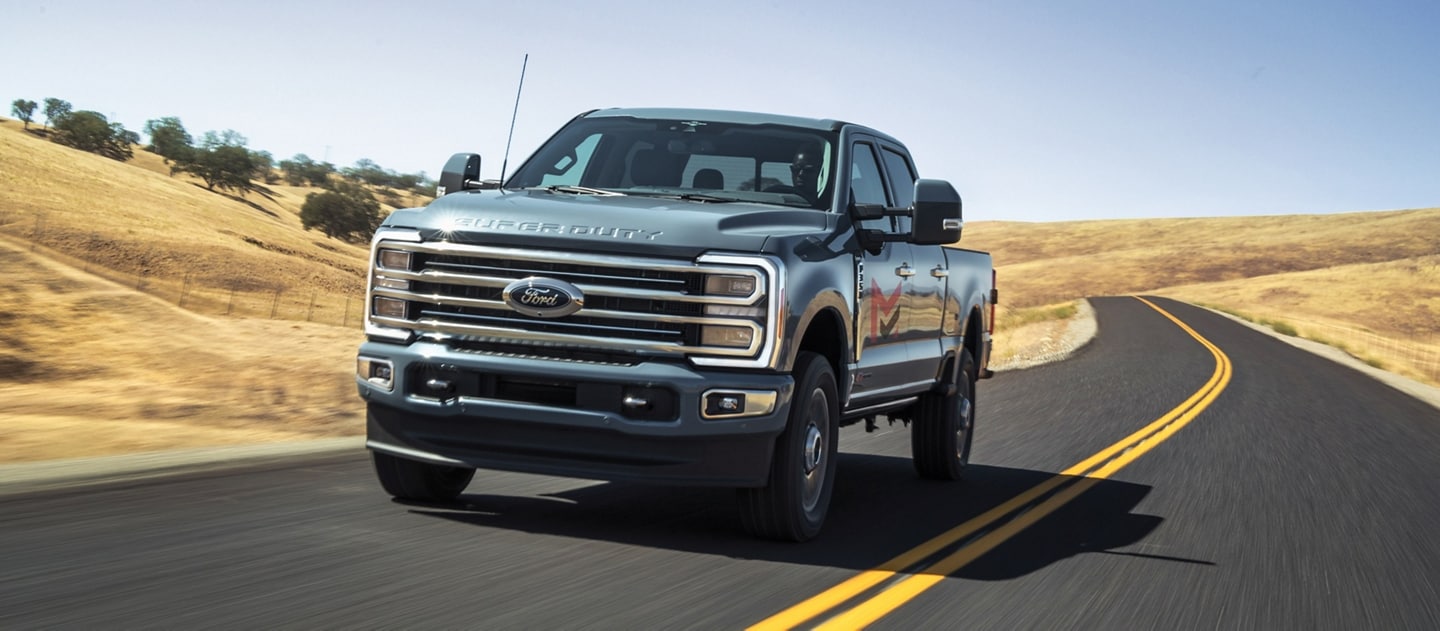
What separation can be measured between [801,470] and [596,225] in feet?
4.85

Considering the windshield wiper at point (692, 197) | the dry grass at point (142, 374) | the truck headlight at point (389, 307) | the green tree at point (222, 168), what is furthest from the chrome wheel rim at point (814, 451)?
the green tree at point (222, 168)

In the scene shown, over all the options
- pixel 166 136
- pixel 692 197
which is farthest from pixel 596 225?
pixel 166 136

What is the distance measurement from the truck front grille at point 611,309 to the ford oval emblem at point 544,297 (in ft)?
0.11

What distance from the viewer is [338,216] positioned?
244 feet

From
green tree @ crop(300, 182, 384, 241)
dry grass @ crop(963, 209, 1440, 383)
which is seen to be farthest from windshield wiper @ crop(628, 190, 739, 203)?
green tree @ crop(300, 182, 384, 241)

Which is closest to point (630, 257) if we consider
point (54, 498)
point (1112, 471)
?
point (54, 498)

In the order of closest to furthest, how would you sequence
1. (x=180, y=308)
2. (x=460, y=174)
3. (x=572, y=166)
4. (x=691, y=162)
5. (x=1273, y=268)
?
(x=460, y=174)
(x=691, y=162)
(x=572, y=166)
(x=180, y=308)
(x=1273, y=268)

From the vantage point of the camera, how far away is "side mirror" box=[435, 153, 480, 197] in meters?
7.90

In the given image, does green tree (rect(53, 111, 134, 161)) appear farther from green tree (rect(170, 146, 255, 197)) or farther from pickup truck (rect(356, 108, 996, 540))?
pickup truck (rect(356, 108, 996, 540))

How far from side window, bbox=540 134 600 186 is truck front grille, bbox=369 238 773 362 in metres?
1.68

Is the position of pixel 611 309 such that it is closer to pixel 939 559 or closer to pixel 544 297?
pixel 544 297

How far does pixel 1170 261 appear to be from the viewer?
13238 cm

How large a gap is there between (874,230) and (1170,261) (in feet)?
430

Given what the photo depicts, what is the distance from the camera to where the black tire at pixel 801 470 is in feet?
21.8
